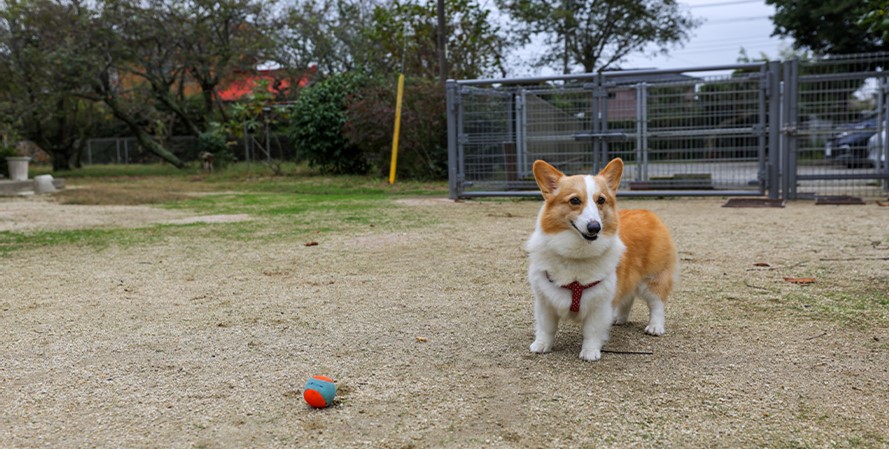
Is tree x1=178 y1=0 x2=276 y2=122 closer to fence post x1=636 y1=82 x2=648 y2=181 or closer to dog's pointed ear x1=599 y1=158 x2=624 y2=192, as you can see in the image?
fence post x1=636 y1=82 x2=648 y2=181

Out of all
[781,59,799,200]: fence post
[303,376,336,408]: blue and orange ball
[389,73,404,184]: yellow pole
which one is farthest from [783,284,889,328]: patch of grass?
[389,73,404,184]: yellow pole

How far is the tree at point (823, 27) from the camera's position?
75.8ft

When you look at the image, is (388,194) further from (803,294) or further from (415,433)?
(415,433)

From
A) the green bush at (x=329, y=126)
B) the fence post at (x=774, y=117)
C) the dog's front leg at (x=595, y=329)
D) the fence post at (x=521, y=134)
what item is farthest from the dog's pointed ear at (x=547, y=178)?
the green bush at (x=329, y=126)

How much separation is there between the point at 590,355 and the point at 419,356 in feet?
2.26

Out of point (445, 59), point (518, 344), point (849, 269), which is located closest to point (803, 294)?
point (849, 269)

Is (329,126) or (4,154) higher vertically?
(329,126)

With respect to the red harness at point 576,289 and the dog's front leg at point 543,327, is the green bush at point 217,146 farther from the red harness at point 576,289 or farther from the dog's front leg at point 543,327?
the red harness at point 576,289

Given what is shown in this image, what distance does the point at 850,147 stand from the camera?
9.05 m

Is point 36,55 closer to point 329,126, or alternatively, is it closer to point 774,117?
point 329,126

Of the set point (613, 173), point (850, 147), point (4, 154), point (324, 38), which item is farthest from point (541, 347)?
point (324, 38)

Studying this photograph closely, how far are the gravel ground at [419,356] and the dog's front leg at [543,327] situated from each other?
82 mm

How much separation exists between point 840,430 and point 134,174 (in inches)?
858

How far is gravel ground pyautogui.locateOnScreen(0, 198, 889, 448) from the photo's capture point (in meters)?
2.11
